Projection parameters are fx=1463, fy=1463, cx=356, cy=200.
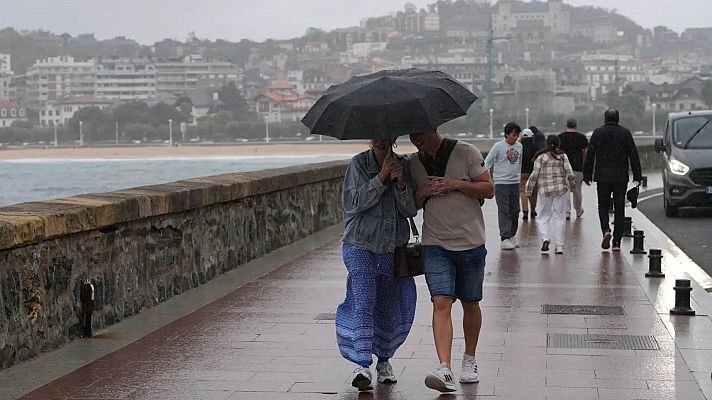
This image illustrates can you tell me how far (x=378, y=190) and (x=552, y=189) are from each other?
8.57 metres

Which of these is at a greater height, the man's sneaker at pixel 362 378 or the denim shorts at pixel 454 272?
the denim shorts at pixel 454 272

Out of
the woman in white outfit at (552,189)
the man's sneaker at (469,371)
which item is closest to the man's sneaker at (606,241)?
the woman in white outfit at (552,189)

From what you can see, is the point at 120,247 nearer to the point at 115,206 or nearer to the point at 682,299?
the point at 115,206

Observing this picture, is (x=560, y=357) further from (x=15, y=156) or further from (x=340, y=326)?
(x=15, y=156)

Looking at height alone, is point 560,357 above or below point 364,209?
below

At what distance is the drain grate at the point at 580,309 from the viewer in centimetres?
1093

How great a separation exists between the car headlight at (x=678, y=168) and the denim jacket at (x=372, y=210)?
52.6 feet

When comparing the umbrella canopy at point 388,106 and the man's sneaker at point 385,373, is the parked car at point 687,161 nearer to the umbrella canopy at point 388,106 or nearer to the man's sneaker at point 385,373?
the man's sneaker at point 385,373

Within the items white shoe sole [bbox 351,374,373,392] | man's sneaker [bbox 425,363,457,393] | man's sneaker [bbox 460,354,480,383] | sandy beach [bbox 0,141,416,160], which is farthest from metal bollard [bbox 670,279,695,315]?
sandy beach [bbox 0,141,416,160]

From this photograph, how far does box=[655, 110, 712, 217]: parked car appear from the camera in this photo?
23.1 m

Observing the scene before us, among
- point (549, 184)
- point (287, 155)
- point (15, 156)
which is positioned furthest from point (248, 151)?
point (549, 184)

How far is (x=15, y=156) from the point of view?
6786 inches

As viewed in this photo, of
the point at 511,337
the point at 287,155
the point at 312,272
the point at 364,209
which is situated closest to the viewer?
the point at 364,209

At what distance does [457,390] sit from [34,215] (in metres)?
3.07
